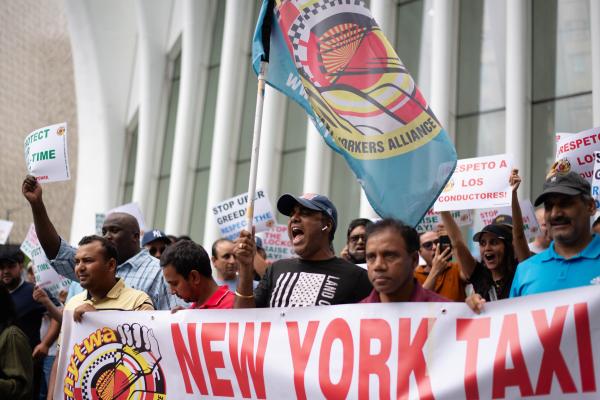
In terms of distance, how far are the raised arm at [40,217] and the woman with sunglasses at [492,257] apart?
2.79 meters

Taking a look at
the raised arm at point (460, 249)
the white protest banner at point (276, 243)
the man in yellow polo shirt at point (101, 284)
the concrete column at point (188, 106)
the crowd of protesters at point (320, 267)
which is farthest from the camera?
the concrete column at point (188, 106)

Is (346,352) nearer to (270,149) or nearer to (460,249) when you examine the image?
(460,249)

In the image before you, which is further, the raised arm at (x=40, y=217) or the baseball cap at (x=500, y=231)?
the baseball cap at (x=500, y=231)

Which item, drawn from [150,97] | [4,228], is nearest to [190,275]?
[4,228]

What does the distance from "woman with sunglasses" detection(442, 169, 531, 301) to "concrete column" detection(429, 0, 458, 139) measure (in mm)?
6739

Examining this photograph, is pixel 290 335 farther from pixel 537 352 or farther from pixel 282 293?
pixel 537 352

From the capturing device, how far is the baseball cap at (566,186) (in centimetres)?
402

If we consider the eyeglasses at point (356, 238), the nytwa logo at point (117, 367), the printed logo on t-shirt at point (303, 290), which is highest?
the eyeglasses at point (356, 238)

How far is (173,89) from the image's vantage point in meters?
18.7

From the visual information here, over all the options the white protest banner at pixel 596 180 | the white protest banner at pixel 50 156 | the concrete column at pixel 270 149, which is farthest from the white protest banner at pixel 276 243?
the concrete column at pixel 270 149

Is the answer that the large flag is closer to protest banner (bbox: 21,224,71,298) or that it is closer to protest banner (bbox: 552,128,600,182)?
protest banner (bbox: 552,128,600,182)

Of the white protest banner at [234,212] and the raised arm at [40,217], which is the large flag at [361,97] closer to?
the raised arm at [40,217]

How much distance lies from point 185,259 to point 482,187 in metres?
2.51

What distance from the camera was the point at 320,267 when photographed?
434 cm
